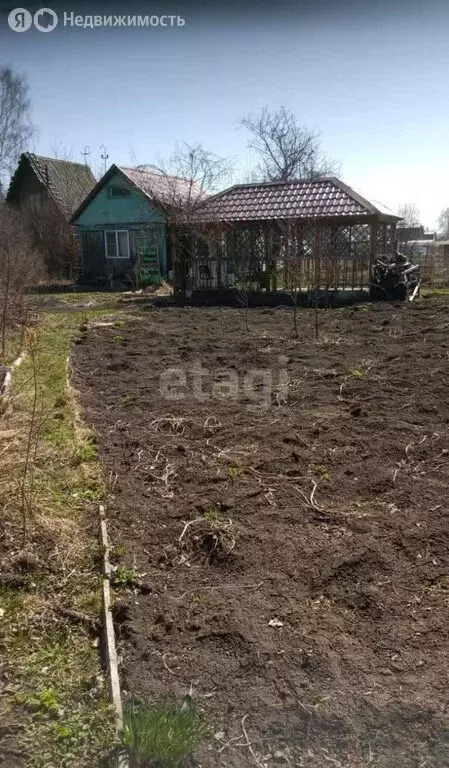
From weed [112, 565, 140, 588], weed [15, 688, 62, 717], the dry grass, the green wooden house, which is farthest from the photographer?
the green wooden house

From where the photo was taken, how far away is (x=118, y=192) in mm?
24016

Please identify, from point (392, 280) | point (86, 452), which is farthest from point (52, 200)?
point (86, 452)

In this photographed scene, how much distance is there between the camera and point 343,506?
12.5 ft

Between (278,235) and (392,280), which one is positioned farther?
Answer: (278,235)

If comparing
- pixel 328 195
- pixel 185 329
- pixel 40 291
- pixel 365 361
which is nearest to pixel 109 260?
pixel 40 291

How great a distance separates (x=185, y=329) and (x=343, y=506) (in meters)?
8.28

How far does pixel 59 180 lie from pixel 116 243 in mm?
7318

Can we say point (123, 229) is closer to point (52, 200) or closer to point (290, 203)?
point (52, 200)

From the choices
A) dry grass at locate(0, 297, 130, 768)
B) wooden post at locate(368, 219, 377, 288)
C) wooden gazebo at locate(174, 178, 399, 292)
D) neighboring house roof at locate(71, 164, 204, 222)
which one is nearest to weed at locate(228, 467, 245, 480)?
dry grass at locate(0, 297, 130, 768)

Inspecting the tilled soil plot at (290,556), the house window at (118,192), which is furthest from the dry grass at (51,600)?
the house window at (118,192)

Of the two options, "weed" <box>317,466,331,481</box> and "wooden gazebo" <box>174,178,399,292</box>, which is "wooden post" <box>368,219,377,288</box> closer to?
"wooden gazebo" <box>174,178,399,292</box>

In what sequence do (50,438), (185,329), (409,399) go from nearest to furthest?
(50,438), (409,399), (185,329)

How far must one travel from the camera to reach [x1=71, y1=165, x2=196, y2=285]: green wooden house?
910 inches

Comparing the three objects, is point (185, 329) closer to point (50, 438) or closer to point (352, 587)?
point (50, 438)
